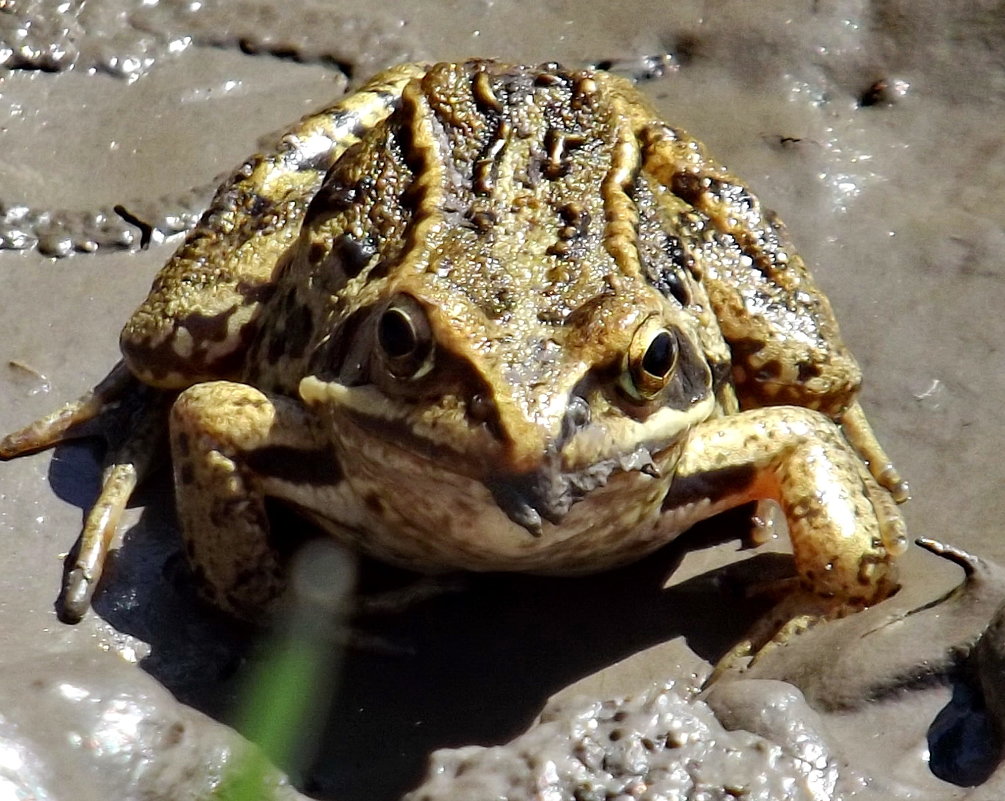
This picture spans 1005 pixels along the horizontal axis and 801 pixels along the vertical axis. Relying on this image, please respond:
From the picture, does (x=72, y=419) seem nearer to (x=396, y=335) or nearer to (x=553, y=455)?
(x=396, y=335)

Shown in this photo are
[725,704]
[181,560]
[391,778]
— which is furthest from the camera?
[181,560]

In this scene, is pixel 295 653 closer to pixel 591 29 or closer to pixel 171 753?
pixel 171 753

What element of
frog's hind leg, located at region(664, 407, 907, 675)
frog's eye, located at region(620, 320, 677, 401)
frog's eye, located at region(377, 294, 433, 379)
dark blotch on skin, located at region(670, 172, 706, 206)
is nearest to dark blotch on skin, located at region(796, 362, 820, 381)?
frog's hind leg, located at region(664, 407, 907, 675)

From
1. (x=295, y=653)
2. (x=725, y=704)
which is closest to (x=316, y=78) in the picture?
(x=295, y=653)

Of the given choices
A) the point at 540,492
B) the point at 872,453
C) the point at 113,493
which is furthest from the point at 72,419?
the point at 872,453

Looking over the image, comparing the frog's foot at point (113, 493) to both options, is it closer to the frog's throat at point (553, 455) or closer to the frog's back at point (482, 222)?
the frog's back at point (482, 222)

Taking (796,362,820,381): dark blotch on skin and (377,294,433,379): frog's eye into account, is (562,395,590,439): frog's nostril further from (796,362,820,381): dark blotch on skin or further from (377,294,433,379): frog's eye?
(796,362,820,381): dark blotch on skin

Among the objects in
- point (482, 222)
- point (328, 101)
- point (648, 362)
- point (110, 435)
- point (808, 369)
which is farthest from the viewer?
point (328, 101)

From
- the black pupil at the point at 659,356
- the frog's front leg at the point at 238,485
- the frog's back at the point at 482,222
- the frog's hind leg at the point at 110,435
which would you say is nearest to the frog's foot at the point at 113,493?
the frog's hind leg at the point at 110,435
